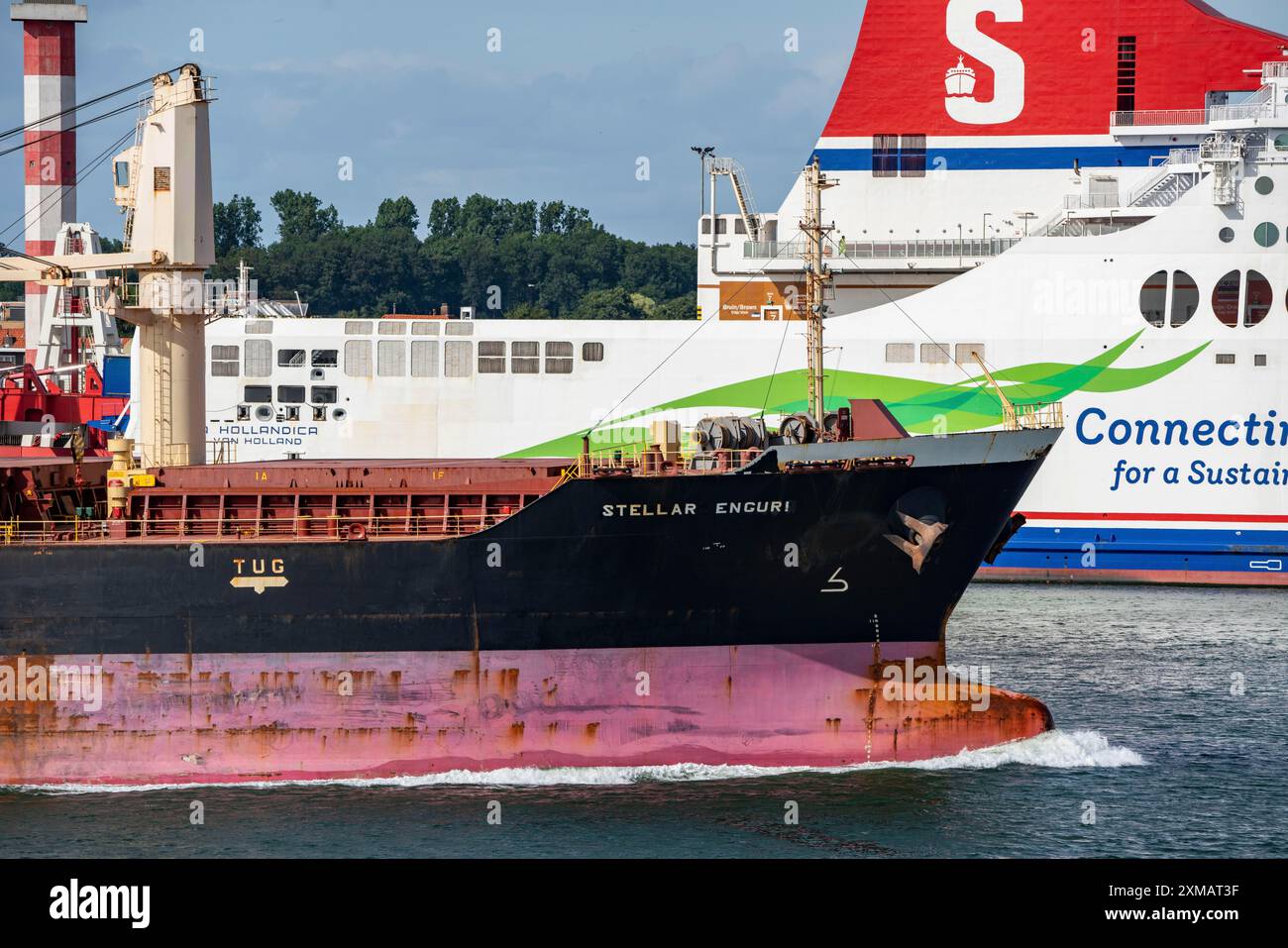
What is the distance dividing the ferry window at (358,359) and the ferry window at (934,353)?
16391 mm

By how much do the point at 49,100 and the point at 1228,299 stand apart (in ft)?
192

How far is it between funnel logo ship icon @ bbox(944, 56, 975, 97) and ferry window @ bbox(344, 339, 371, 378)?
65.6 feet

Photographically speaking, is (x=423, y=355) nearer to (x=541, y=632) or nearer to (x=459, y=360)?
(x=459, y=360)

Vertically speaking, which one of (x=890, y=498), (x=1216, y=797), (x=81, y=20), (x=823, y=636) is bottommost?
(x=1216, y=797)

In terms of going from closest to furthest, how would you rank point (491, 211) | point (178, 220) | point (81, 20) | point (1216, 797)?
point (1216, 797) → point (178, 220) → point (81, 20) → point (491, 211)

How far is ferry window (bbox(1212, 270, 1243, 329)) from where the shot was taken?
145ft

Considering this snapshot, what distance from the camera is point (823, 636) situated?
87.9ft

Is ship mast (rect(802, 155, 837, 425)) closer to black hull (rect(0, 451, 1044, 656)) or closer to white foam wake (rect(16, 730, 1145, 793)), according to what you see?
black hull (rect(0, 451, 1044, 656))

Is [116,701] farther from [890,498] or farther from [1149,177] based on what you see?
[1149,177]

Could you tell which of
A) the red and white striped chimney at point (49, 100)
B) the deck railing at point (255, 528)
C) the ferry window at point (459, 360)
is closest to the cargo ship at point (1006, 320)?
the ferry window at point (459, 360)

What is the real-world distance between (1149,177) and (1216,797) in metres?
26.7

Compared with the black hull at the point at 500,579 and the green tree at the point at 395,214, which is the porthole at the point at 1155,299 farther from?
the green tree at the point at 395,214
